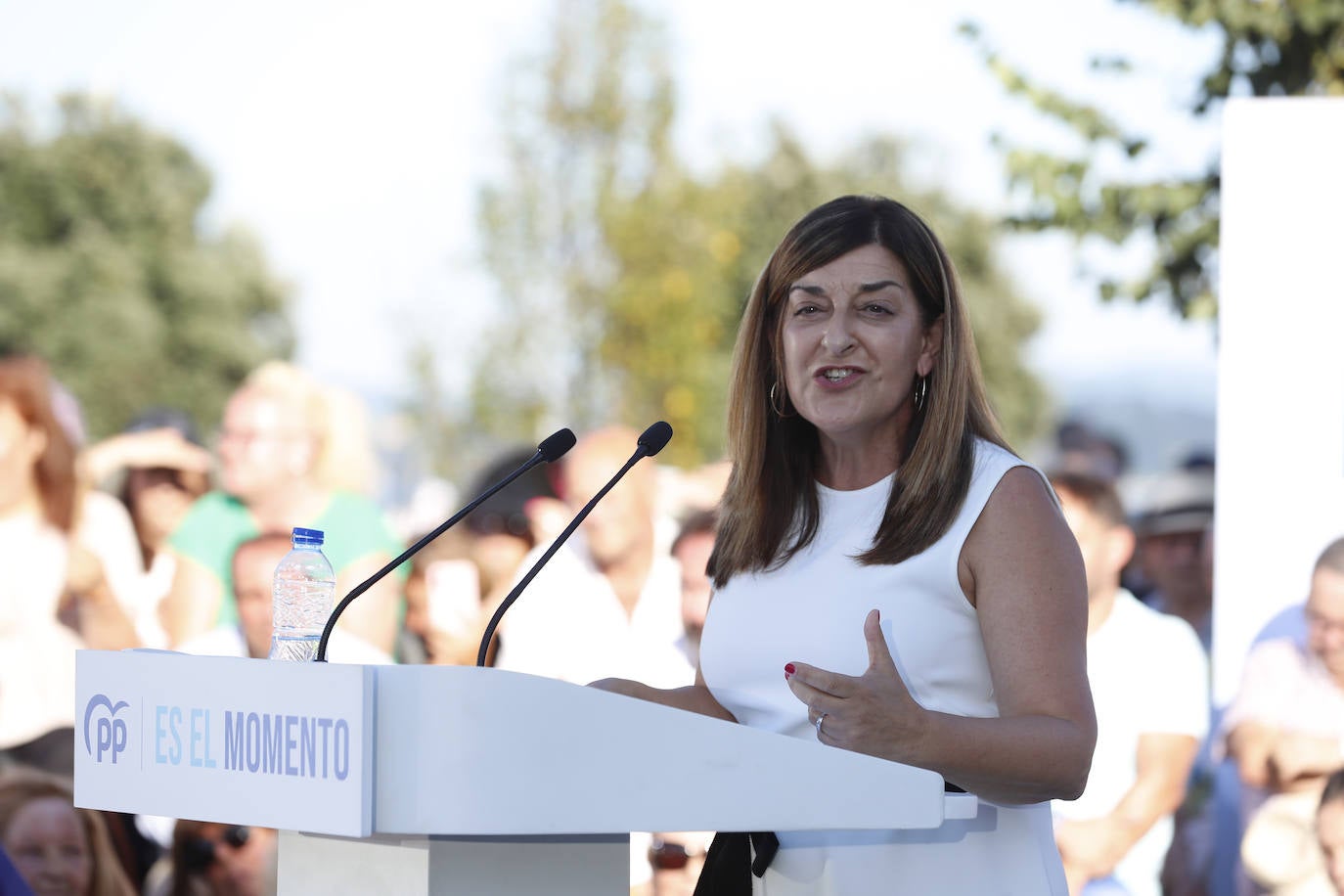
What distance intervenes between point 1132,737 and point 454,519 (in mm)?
3439

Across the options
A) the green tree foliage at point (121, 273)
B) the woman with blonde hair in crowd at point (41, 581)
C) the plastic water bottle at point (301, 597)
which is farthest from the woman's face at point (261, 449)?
the green tree foliage at point (121, 273)

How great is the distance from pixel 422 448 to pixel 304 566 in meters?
19.4

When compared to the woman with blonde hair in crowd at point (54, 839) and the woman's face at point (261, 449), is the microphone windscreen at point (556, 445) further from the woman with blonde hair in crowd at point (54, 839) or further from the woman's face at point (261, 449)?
the woman's face at point (261, 449)

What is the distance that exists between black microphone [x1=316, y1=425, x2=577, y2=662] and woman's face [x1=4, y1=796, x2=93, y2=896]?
327cm

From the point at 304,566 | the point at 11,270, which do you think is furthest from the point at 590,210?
the point at 304,566

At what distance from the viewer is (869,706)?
5.39ft

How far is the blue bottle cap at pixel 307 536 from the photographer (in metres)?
1.87

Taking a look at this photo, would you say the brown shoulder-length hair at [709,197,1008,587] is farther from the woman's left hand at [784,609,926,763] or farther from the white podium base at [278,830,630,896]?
the white podium base at [278,830,630,896]

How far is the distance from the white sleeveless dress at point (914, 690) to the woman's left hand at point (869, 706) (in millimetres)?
279

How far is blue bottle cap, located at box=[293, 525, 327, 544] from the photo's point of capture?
187 cm

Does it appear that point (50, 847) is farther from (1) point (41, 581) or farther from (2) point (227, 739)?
(2) point (227, 739)

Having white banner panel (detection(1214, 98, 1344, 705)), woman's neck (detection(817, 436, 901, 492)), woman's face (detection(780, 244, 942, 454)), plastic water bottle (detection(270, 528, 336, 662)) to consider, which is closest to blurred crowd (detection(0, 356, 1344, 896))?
white banner panel (detection(1214, 98, 1344, 705))

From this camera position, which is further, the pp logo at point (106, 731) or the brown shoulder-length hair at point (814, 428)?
the brown shoulder-length hair at point (814, 428)

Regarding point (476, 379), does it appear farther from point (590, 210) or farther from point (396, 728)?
point (396, 728)
